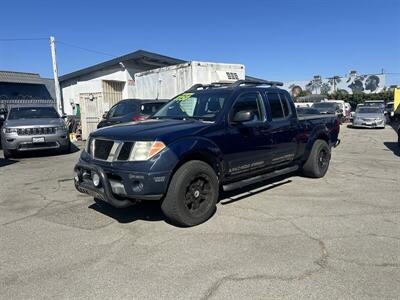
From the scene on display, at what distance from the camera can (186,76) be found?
49.3ft

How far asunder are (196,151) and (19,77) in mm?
26055

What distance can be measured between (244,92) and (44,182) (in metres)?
4.74

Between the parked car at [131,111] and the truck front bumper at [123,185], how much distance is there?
312 inches

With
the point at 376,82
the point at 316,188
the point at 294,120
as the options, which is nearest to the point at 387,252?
the point at 316,188

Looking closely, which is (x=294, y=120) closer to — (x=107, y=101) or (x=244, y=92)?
(x=244, y=92)

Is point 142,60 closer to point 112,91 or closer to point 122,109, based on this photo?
point 112,91

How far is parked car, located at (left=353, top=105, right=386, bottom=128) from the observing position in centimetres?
2294

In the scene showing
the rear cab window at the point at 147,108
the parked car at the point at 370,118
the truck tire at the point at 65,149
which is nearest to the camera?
the truck tire at the point at 65,149

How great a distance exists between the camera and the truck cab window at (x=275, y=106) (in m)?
6.43

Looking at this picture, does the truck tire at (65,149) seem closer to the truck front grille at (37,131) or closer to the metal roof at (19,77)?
the truck front grille at (37,131)

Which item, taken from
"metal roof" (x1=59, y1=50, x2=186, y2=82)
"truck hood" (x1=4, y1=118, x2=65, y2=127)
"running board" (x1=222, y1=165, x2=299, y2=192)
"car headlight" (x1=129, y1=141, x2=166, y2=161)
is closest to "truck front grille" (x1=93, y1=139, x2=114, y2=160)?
"car headlight" (x1=129, y1=141, x2=166, y2=161)

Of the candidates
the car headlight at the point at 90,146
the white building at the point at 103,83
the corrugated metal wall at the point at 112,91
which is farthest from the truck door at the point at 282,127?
the corrugated metal wall at the point at 112,91

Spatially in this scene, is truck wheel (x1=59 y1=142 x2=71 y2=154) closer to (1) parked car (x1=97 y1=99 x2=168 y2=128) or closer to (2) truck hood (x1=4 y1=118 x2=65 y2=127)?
(2) truck hood (x1=4 y1=118 x2=65 y2=127)

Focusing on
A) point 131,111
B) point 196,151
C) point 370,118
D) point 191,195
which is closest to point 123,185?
point 191,195
